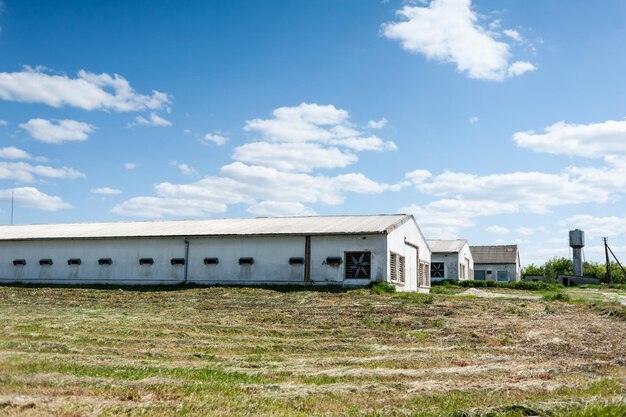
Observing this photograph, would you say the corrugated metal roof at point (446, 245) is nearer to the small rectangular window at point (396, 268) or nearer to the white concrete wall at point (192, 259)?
the small rectangular window at point (396, 268)

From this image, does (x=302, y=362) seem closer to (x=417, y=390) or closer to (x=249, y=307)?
(x=417, y=390)

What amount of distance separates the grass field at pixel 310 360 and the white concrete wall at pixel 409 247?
9.01 m

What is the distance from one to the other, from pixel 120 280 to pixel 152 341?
2224cm

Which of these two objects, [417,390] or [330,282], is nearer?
[417,390]

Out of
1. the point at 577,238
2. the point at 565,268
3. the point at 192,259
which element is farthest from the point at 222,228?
the point at 565,268

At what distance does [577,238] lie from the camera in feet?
238

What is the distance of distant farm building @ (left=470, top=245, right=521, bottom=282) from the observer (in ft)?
209

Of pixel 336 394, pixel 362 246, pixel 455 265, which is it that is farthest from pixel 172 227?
pixel 336 394

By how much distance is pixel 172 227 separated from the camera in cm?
3722

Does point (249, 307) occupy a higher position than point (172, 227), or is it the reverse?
point (172, 227)

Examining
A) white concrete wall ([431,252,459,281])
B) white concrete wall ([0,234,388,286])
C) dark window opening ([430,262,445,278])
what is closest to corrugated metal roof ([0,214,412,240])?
white concrete wall ([0,234,388,286])

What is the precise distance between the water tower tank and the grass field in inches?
2118

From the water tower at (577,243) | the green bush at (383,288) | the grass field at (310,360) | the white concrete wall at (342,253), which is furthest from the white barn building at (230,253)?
the water tower at (577,243)

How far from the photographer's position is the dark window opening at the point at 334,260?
30.2 meters
